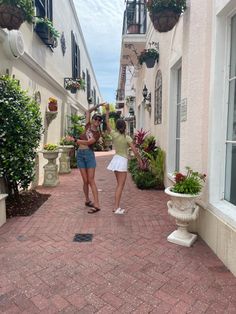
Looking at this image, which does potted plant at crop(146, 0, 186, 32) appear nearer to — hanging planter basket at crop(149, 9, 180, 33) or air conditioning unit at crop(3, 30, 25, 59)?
hanging planter basket at crop(149, 9, 180, 33)

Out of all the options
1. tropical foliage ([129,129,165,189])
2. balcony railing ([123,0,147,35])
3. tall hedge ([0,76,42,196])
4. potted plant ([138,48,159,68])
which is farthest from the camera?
balcony railing ([123,0,147,35])

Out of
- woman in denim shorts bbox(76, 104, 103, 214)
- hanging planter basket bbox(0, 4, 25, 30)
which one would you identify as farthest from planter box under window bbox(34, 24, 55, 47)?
woman in denim shorts bbox(76, 104, 103, 214)

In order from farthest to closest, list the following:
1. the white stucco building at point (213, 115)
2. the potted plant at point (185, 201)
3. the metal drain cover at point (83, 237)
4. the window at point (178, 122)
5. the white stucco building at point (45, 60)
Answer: the window at point (178, 122) < the white stucco building at point (45, 60) < the metal drain cover at point (83, 237) < the potted plant at point (185, 201) < the white stucco building at point (213, 115)

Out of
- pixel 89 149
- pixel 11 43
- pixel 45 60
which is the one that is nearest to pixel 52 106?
pixel 45 60

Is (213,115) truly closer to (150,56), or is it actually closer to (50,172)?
(150,56)

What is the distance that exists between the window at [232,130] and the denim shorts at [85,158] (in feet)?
7.88

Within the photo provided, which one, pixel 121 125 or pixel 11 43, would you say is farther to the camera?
pixel 11 43

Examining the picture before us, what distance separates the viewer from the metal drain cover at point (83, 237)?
3.75 metres

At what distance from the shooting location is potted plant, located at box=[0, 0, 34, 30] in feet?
13.9

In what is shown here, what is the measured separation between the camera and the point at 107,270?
2.96m

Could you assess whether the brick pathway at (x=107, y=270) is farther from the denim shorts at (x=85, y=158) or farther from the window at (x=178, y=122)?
the window at (x=178, y=122)

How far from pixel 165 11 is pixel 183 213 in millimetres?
3025

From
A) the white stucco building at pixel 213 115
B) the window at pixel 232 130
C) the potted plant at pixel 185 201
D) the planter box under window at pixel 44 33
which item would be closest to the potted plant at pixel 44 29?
the planter box under window at pixel 44 33

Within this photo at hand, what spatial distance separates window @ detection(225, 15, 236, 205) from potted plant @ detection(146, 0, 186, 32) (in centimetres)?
128
